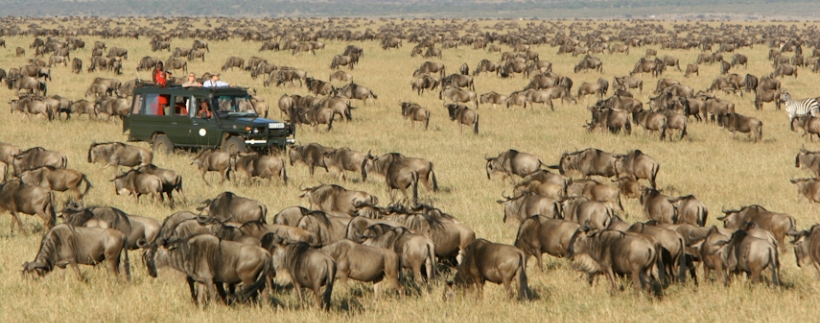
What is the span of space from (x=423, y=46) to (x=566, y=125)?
2686 centimetres

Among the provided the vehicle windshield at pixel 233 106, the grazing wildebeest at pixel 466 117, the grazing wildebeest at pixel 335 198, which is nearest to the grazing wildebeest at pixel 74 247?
the grazing wildebeest at pixel 335 198

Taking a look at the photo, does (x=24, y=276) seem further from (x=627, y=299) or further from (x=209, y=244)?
(x=627, y=299)

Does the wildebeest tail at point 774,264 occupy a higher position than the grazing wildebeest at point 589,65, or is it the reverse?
the wildebeest tail at point 774,264

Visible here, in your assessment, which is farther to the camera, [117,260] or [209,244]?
[117,260]

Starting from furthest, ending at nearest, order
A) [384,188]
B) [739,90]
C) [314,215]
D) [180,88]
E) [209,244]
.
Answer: [739,90]
[180,88]
[384,188]
[314,215]
[209,244]

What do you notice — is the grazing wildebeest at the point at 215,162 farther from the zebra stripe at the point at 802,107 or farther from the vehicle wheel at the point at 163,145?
the zebra stripe at the point at 802,107

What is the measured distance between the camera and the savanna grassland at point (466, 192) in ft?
29.8

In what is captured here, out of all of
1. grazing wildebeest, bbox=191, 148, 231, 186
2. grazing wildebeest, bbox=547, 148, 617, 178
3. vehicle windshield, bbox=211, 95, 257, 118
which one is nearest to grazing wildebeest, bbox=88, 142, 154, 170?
grazing wildebeest, bbox=191, 148, 231, 186

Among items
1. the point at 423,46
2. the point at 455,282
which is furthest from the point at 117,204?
the point at 423,46

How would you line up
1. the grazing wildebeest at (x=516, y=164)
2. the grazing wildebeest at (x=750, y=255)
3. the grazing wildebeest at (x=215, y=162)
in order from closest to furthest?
the grazing wildebeest at (x=750, y=255) → the grazing wildebeest at (x=215, y=162) → the grazing wildebeest at (x=516, y=164)

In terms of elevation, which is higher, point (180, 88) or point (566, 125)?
point (180, 88)

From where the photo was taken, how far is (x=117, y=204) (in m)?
14.7

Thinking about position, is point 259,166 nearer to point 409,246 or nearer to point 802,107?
point 409,246

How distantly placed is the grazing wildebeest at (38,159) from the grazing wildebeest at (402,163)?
555 centimetres
